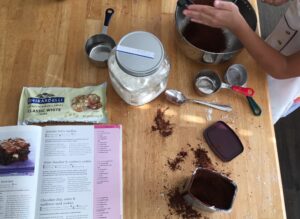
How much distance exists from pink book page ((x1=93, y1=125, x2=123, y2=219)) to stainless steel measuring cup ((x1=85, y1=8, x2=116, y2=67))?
186mm

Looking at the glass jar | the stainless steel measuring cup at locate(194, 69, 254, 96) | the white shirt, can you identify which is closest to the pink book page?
the glass jar

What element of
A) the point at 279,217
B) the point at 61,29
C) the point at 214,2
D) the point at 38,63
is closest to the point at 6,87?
the point at 38,63

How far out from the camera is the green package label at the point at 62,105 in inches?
29.9

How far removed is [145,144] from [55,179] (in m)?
0.22

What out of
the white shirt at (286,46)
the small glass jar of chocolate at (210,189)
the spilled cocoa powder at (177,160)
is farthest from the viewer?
the white shirt at (286,46)

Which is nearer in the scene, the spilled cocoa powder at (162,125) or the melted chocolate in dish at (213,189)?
the melted chocolate in dish at (213,189)

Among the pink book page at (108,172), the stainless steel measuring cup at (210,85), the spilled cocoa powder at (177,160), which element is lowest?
the pink book page at (108,172)

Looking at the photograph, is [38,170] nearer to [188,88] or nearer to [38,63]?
[38,63]

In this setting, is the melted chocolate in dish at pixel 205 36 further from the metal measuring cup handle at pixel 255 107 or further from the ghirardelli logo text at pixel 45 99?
the ghirardelli logo text at pixel 45 99

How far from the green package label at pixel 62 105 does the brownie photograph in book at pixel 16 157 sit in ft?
0.18

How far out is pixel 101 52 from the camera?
0.84m

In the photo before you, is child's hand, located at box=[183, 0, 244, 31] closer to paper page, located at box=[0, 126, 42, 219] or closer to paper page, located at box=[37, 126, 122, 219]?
paper page, located at box=[37, 126, 122, 219]

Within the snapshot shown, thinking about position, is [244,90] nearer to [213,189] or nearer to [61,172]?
[213,189]


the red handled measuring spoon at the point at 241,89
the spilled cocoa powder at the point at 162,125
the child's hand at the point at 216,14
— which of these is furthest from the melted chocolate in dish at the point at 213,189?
the child's hand at the point at 216,14
